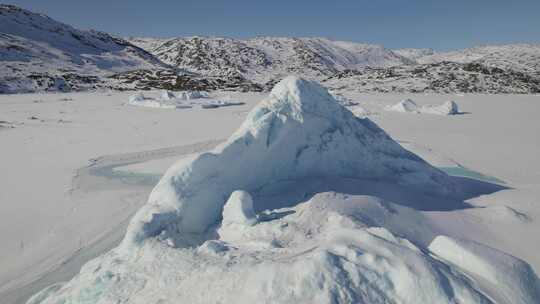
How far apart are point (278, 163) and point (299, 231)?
227 cm

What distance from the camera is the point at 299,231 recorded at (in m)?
5.14

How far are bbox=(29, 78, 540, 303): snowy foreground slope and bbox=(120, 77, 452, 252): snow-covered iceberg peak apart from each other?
24 millimetres

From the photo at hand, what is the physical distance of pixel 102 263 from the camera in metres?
5.05

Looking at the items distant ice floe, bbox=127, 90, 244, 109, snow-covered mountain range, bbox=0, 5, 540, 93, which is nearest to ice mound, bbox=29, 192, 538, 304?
distant ice floe, bbox=127, 90, 244, 109

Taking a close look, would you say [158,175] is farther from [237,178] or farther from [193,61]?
[193,61]

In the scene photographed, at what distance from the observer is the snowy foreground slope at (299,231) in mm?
3604

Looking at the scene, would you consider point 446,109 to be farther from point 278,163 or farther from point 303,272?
point 303,272

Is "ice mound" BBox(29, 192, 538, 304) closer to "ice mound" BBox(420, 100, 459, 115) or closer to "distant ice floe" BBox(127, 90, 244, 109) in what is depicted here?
"ice mound" BBox(420, 100, 459, 115)

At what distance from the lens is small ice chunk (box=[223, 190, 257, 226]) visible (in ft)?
17.7

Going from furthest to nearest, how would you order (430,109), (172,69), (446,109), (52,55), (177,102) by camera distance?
(172,69), (52,55), (177,102), (430,109), (446,109)

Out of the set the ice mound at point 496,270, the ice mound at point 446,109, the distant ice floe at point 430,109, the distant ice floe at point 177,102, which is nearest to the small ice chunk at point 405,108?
the distant ice floe at point 430,109

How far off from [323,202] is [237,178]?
1.58 m

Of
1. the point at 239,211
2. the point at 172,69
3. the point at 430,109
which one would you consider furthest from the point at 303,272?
the point at 172,69

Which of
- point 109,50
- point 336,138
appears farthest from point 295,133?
point 109,50
